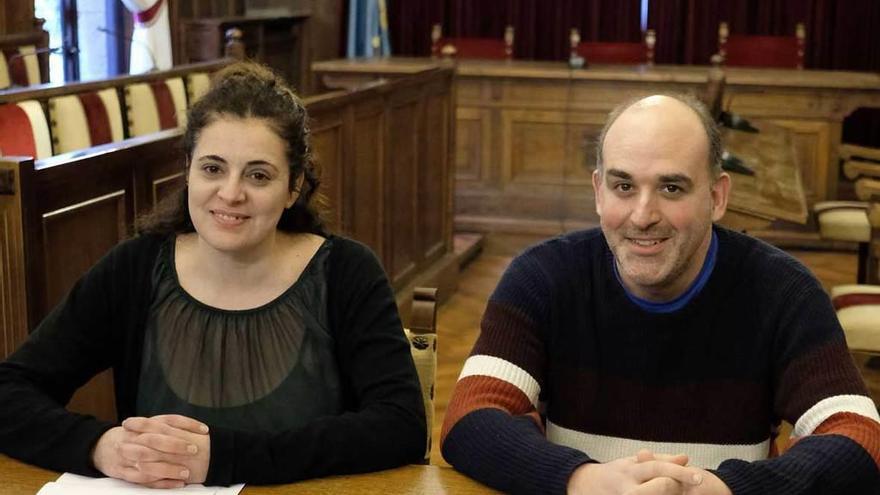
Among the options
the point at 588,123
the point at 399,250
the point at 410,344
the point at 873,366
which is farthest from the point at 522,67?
the point at 410,344

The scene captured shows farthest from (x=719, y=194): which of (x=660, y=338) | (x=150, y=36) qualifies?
(x=150, y=36)

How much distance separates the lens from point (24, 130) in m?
4.75

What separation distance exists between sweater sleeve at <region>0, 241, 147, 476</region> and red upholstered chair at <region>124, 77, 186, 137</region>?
338 centimetres

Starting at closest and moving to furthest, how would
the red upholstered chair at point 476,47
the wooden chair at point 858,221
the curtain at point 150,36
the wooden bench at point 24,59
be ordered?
the wooden chair at point 858,221
the wooden bench at point 24,59
the curtain at point 150,36
the red upholstered chair at point 476,47

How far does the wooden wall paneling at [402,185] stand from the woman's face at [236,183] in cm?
366

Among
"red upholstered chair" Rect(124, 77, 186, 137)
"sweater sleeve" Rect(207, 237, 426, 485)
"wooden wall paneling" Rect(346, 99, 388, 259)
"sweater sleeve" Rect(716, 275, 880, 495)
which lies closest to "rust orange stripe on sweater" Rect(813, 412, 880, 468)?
"sweater sleeve" Rect(716, 275, 880, 495)

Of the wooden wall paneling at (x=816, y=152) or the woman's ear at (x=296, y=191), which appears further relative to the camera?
the wooden wall paneling at (x=816, y=152)

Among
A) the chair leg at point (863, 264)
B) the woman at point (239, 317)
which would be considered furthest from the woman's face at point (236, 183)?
the chair leg at point (863, 264)

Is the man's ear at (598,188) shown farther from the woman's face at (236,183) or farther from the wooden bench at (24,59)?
the wooden bench at (24,59)

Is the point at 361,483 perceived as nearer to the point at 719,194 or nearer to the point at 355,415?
the point at 355,415

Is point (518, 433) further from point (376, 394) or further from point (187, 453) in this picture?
point (187, 453)

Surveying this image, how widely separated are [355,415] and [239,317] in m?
0.28

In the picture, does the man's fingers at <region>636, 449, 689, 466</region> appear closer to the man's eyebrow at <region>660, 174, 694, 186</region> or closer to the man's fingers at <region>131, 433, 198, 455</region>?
the man's eyebrow at <region>660, 174, 694, 186</region>

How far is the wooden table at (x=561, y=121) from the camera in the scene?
26.6 ft
